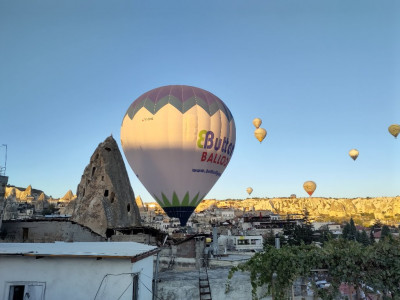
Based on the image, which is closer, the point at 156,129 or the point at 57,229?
the point at 57,229

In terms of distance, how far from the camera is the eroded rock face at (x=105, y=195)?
51.5 m

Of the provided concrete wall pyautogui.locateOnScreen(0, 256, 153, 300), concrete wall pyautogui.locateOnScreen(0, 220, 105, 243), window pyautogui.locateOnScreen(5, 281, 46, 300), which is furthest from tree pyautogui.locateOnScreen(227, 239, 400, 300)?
concrete wall pyautogui.locateOnScreen(0, 220, 105, 243)

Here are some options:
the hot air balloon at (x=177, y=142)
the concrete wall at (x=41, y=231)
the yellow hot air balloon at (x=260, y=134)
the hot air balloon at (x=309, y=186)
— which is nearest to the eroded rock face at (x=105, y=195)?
the hot air balloon at (x=177, y=142)

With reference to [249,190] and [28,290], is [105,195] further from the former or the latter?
[249,190]

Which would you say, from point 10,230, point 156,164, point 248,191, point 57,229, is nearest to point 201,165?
point 156,164

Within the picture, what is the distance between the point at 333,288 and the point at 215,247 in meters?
16.0

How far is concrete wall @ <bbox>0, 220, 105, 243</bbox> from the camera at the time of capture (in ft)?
88.9

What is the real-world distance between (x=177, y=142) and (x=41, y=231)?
13.4 meters

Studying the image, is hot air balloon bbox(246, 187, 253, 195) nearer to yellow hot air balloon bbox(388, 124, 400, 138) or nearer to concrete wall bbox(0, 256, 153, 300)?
yellow hot air balloon bbox(388, 124, 400, 138)

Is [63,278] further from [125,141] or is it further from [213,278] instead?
[125,141]

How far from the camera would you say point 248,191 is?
97312 mm

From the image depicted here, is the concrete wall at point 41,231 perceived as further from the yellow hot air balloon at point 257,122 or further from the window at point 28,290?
the yellow hot air balloon at point 257,122

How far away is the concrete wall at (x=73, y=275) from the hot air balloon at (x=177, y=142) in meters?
19.4

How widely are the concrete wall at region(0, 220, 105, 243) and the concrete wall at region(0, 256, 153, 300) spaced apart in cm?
1496
